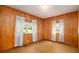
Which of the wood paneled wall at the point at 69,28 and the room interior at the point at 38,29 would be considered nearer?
the room interior at the point at 38,29

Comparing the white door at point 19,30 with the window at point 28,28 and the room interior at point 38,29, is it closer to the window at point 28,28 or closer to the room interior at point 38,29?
the room interior at point 38,29

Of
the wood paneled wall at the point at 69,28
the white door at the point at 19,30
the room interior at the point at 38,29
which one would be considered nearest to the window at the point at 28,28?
the room interior at the point at 38,29

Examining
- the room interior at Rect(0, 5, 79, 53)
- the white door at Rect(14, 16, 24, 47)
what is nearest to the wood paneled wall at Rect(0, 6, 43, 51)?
the room interior at Rect(0, 5, 79, 53)

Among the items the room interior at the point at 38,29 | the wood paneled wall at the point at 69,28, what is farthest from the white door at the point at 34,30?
the wood paneled wall at the point at 69,28

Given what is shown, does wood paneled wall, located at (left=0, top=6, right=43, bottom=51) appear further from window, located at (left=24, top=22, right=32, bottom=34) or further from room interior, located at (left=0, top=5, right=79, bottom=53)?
window, located at (left=24, top=22, right=32, bottom=34)

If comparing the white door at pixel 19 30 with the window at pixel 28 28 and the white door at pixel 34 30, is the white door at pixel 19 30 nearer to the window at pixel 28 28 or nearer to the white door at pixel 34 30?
the window at pixel 28 28

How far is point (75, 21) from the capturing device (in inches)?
75.4

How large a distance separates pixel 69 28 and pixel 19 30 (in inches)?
58.9

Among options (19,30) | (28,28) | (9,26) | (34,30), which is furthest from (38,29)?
(9,26)

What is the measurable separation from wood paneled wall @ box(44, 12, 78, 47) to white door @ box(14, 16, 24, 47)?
675mm

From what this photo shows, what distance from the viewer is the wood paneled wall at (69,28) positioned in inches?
73.9

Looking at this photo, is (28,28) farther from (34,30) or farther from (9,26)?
(9,26)
